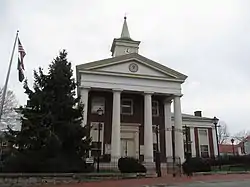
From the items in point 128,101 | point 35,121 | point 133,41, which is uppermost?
point 133,41

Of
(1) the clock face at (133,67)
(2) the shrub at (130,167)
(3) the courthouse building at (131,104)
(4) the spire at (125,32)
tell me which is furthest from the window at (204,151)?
(2) the shrub at (130,167)

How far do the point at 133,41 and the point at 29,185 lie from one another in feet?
107

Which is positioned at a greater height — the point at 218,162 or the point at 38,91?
the point at 38,91

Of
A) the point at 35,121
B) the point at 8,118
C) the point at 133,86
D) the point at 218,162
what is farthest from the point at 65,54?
the point at 8,118

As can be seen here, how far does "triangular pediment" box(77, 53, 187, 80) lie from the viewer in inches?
1389

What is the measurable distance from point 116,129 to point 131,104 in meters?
5.68

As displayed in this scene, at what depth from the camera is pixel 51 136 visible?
18688mm

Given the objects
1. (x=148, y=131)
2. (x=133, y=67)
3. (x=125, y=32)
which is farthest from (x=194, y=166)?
(x=125, y=32)

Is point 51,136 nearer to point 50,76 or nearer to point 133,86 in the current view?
point 50,76

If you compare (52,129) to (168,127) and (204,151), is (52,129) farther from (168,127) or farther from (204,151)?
(204,151)

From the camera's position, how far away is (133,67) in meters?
→ 36.5

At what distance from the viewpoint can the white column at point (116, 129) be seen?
32562mm

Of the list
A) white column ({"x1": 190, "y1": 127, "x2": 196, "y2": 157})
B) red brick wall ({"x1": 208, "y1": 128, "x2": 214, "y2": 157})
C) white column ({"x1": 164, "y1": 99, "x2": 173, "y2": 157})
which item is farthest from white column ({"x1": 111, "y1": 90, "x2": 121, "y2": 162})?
red brick wall ({"x1": 208, "y1": 128, "x2": 214, "y2": 157})

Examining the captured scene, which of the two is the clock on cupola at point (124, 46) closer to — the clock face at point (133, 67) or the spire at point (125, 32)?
the spire at point (125, 32)
